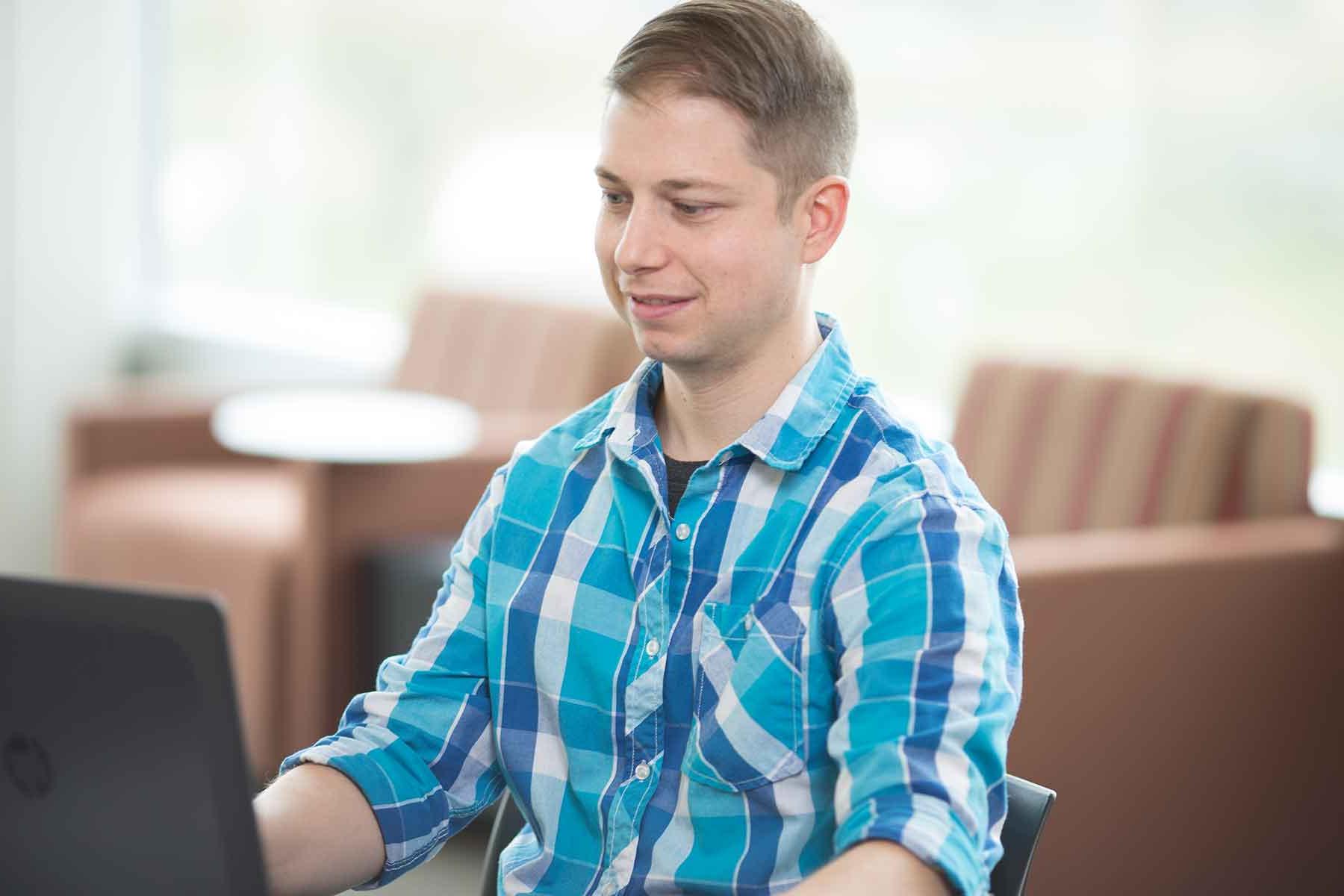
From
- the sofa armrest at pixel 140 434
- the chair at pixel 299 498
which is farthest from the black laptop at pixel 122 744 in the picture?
the sofa armrest at pixel 140 434

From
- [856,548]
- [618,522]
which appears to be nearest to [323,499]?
[618,522]

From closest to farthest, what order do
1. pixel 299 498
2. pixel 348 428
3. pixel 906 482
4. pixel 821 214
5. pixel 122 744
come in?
1. pixel 122 744
2. pixel 906 482
3. pixel 821 214
4. pixel 348 428
5. pixel 299 498

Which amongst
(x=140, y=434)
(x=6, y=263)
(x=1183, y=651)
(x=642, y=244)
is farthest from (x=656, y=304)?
(x=6, y=263)

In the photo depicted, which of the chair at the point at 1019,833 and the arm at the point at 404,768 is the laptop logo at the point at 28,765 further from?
the chair at the point at 1019,833

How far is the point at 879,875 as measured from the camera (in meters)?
1.03

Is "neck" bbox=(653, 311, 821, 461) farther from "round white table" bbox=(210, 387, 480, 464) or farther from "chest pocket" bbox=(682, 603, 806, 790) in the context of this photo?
"round white table" bbox=(210, 387, 480, 464)

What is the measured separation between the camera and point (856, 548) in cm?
116

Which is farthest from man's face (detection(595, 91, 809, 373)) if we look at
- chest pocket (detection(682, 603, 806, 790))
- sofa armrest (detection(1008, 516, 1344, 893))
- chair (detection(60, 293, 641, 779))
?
chair (detection(60, 293, 641, 779))

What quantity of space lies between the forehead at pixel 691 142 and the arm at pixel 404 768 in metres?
0.33

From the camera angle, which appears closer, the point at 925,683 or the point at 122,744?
the point at 122,744

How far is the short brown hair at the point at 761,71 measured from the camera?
3.95 ft

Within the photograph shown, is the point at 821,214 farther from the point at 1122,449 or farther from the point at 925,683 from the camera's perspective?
the point at 1122,449

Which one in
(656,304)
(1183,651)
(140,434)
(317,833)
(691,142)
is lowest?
(140,434)

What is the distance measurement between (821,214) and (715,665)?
36 centimetres
